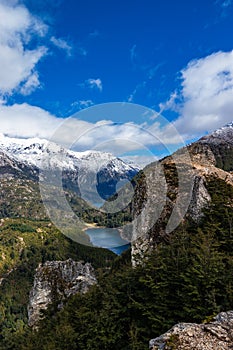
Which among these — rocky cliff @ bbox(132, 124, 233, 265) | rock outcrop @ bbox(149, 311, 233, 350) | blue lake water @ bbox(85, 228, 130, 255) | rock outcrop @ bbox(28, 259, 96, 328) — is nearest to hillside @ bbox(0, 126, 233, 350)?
rocky cliff @ bbox(132, 124, 233, 265)

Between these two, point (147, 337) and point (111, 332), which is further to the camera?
point (111, 332)

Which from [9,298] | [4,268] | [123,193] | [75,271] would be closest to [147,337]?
[75,271]

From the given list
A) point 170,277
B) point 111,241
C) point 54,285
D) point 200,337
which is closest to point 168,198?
point 170,277

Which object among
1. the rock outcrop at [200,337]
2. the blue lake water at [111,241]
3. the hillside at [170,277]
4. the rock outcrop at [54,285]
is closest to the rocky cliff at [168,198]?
the hillside at [170,277]

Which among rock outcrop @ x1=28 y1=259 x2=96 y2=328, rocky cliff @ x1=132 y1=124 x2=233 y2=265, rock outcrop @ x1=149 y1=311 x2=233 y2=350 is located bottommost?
rock outcrop @ x1=28 y1=259 x2=96 y2=328

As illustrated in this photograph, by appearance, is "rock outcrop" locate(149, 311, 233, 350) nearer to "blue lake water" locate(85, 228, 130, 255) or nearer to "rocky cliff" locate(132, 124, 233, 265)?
"rocky cliff" locate(132, 124, 233, 265)

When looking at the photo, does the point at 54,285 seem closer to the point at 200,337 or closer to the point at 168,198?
the point at 168,198

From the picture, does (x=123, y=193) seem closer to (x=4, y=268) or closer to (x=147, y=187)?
(x=147, y=187)
